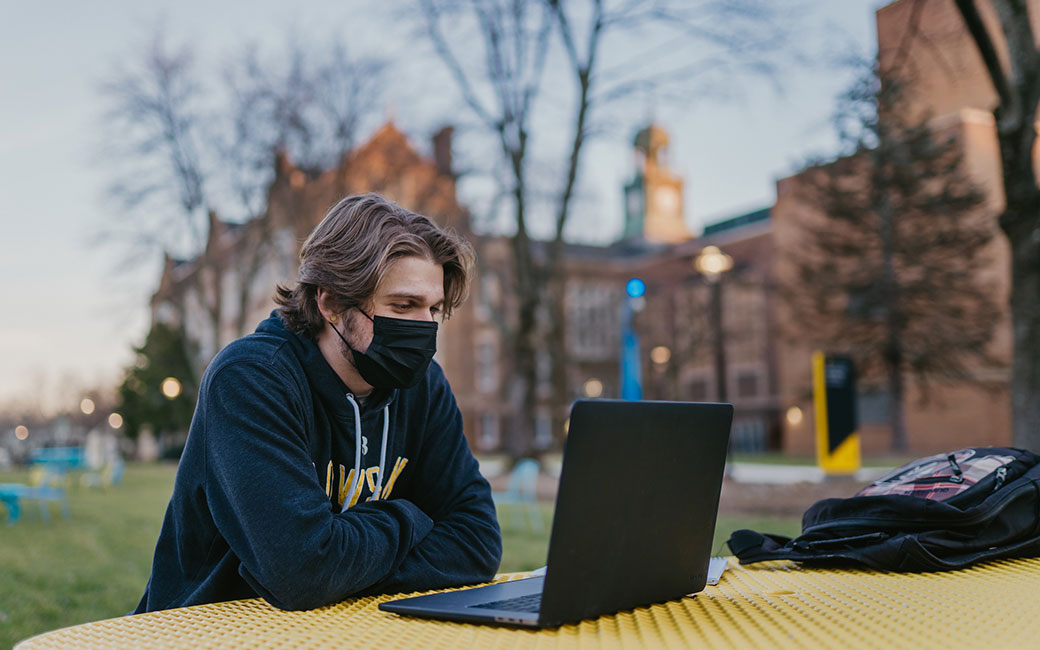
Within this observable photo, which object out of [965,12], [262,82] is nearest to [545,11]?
[262,82]

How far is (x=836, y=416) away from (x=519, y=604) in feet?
51.9

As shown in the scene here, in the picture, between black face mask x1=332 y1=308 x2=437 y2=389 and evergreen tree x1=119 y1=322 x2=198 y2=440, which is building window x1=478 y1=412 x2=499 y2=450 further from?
black face mask x1=332 y1=308 x2=437 y2=389

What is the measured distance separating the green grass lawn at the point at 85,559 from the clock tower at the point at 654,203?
56.0 metres

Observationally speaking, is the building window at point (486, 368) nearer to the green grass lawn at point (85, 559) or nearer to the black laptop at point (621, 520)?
the green grass lawn at point (85, 559)

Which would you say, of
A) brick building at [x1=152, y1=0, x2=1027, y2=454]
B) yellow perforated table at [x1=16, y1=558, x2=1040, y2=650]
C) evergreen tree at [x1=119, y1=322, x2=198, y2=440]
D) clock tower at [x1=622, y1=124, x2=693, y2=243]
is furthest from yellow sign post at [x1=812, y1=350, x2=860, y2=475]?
clock tower at [x1=622, y1=124, x2=693, y2=243]

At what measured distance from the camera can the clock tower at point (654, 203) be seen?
68688mm

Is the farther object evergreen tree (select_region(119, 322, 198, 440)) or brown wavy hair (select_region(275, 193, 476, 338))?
evergreen tree (select_region(119, 322, 198, 440))

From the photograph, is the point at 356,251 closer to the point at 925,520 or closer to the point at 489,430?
the point at 925,520

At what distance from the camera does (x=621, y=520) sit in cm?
146

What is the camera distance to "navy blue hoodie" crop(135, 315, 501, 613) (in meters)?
1.67

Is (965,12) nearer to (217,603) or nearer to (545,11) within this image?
(217,603)

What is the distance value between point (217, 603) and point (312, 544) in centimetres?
29

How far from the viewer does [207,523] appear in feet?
6.44

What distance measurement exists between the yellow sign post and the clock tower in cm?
5110
